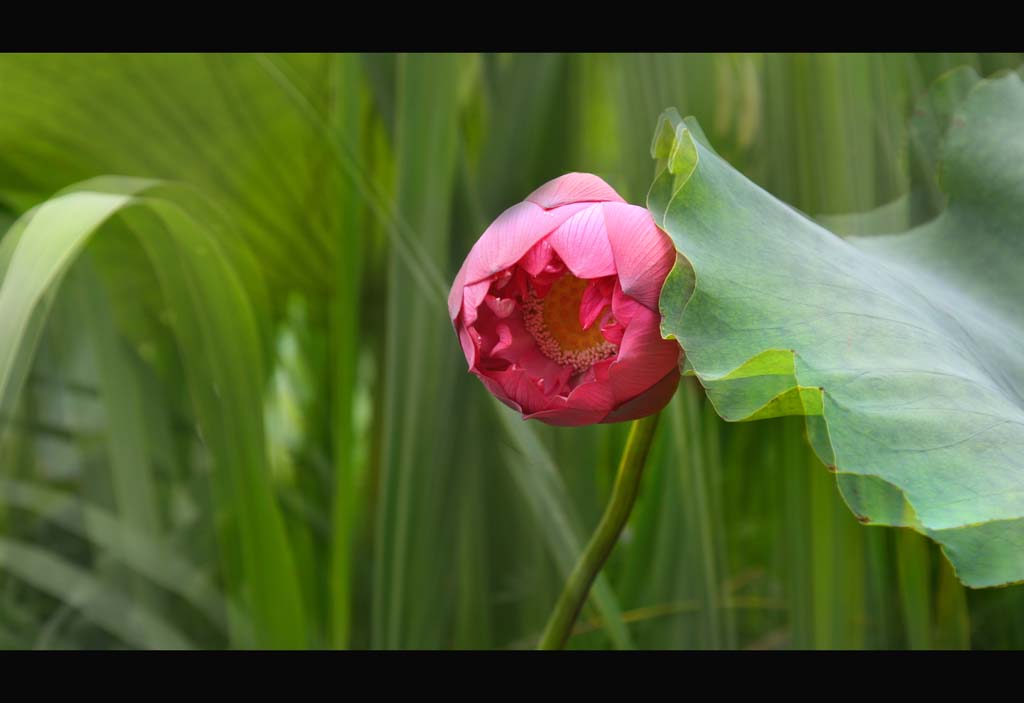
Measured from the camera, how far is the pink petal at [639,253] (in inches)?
7.8

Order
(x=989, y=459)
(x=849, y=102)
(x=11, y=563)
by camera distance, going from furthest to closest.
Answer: (x=11, y=563)
(x=849, y=102)
(x=989, y=459)

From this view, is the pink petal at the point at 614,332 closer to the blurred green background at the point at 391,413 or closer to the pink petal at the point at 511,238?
the pink petal at the point at 511,238

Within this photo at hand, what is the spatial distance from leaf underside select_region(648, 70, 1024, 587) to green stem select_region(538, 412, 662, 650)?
35mm

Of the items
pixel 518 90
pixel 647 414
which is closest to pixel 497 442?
pixel 518 90

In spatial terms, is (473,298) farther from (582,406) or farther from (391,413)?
(391,413)

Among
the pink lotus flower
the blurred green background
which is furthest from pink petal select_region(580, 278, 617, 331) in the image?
the blurred green background

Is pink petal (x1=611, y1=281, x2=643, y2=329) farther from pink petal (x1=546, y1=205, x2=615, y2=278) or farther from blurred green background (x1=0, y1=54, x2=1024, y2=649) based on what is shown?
blurred green background (x1=0, y1=54, x2=1024, y2=649)

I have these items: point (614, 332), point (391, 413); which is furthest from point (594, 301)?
point (391, 413)

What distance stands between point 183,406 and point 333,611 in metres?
0.25

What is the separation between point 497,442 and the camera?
521mm

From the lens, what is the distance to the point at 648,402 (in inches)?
8.2

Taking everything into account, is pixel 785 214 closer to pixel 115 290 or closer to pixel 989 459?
pixel 989 459

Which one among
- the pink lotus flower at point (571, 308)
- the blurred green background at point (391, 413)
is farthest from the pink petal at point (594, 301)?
the blurred green background at point (391, 413)

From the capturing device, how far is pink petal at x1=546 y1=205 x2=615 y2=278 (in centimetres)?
20
